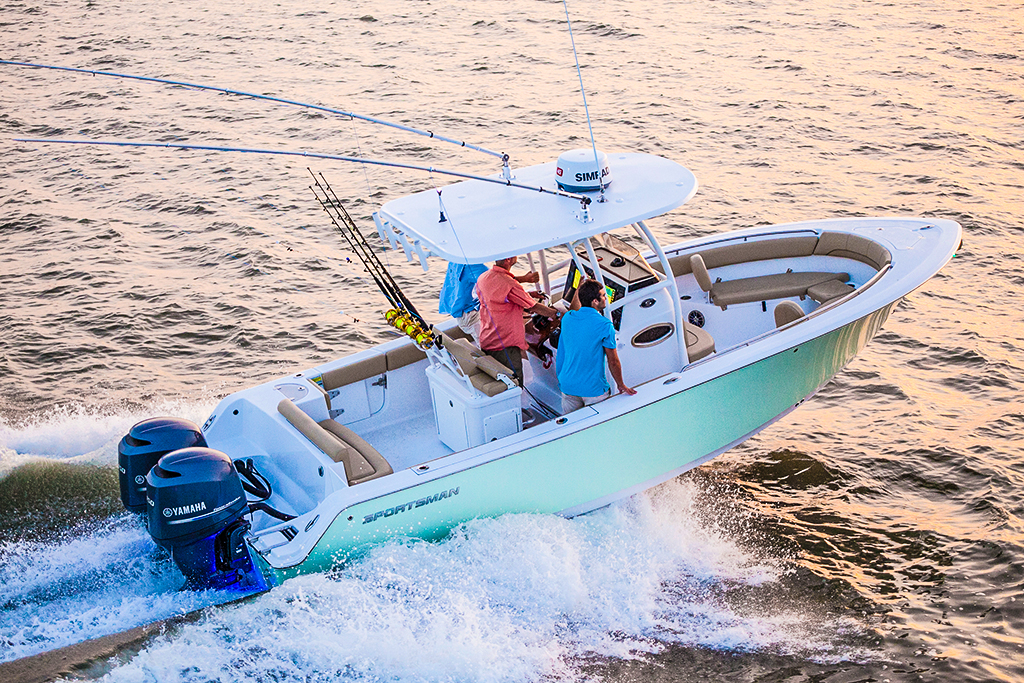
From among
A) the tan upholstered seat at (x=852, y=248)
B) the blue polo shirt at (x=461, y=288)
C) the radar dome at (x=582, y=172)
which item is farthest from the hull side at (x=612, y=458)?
the radar dome at (x=582, y=172)

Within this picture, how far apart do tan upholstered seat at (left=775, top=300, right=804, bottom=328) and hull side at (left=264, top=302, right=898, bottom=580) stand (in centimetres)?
46

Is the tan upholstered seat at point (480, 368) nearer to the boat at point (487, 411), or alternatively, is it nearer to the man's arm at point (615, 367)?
the boat at point (487, 411)

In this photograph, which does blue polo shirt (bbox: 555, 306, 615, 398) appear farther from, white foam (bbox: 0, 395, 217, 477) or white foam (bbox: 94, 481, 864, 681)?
white foam (bbox: 0, 395, 217, 477)

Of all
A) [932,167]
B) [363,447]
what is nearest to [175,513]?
[363,447]

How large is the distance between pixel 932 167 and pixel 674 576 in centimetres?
771

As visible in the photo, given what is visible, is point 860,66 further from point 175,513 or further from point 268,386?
point 175,513

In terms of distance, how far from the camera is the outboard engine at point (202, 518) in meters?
5.25

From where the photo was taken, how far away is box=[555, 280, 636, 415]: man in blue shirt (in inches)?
229

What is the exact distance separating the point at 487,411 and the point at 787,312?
240 cm

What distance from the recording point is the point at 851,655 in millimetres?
5824

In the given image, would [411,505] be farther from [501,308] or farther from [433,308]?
[433,308]

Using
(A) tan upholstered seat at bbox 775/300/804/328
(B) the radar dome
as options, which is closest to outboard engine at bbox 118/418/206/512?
(B) the radar dome

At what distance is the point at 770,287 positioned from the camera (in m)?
7.43

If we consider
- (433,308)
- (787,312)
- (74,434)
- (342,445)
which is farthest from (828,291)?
(74,434)
